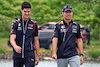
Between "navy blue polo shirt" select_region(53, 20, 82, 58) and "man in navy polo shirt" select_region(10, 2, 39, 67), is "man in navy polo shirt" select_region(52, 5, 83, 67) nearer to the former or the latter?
"navy blue polo shirt" select_region(53, 20, 82, 58)

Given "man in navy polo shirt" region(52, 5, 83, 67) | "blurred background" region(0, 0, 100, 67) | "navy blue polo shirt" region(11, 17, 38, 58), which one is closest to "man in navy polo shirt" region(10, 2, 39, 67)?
"navy blue polo shirt" region(11, 17, 38, 58)

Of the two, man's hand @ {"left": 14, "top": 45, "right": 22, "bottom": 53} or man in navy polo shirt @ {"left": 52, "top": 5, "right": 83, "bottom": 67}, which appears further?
man in navy polo shirt @ {"left": 52, "top": 5, "right": 83, "bottom": 67}

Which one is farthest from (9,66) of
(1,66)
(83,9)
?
(83,9)

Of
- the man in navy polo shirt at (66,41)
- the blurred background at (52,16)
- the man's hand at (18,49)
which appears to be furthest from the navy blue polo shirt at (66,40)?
the blurred background at (52,16)

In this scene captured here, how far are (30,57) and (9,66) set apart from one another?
7165mm

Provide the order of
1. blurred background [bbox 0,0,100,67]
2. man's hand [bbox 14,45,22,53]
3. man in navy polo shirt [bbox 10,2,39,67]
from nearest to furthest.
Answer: man's hand [bbox 14,45,22,53] < man in navy polo shirt [bbox 10,2,39,67] < blurred background [bbox 0,0,100,67]

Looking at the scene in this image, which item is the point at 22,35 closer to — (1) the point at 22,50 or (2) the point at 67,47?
(1) the point at 22,50

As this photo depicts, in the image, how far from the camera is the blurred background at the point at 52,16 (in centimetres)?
1746

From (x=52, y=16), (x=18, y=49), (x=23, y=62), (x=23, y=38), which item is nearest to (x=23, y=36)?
(x=23, y=38)

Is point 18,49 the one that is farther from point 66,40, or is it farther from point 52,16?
point 52,16

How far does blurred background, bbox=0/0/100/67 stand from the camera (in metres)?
17.5

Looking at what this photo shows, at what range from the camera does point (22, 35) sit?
6434 mm

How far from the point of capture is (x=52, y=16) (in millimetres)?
39906

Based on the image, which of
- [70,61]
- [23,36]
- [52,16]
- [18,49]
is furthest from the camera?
[52,16]
